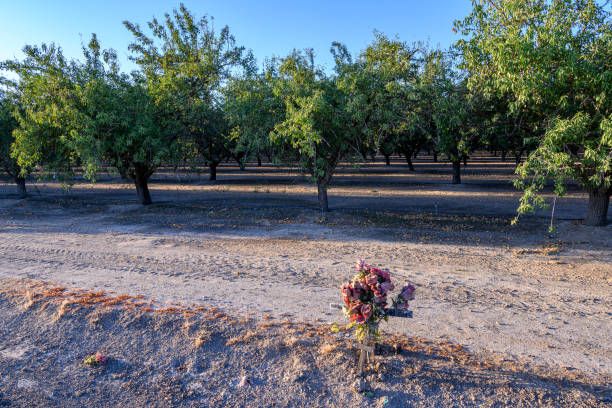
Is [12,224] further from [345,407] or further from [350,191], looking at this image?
[350,191]

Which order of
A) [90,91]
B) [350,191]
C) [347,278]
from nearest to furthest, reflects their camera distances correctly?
[347,278]
[90,91]
[350,191]

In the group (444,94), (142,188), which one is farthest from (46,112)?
(444,94)

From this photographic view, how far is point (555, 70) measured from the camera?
848 cm

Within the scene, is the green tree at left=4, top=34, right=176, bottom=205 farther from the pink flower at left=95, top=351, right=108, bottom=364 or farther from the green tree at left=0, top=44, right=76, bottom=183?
the pink flower at left=95, top=351, right=108, bottom=364

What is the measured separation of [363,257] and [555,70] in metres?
5.75

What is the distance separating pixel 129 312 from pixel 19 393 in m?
1.75

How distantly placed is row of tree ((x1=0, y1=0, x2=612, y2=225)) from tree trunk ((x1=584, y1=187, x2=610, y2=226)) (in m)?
0.04

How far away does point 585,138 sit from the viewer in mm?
9656

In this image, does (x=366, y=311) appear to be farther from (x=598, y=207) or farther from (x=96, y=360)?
(x=598, y=207)

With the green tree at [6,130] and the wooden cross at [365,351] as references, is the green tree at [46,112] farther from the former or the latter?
the wooden cross at [365,351]

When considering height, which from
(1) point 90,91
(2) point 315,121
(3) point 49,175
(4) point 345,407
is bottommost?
(4) point 345,407

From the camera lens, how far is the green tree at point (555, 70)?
26.8ft

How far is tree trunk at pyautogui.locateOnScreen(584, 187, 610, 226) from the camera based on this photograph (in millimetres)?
11945

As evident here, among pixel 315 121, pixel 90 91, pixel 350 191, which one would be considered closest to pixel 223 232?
pixel 315 121
